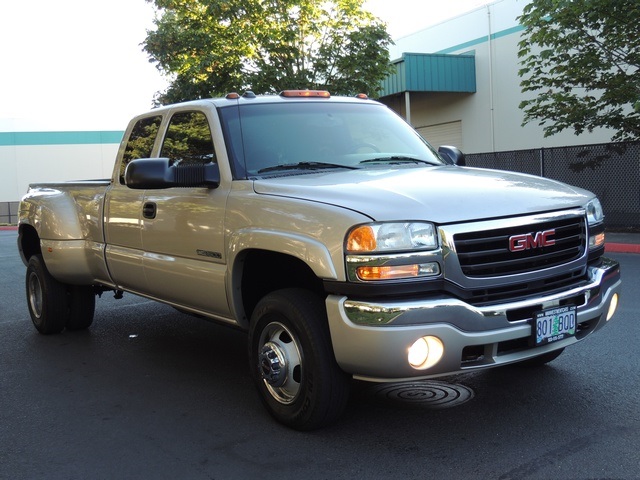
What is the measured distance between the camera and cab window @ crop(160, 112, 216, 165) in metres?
4.96

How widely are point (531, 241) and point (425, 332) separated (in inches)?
31.6

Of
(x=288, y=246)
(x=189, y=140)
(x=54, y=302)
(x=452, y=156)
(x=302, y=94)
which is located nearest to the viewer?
(x=288, y=246)

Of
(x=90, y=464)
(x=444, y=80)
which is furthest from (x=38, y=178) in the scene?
(x=90, y=464)

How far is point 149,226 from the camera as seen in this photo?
5223 millimetres

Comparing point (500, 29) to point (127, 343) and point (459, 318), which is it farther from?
point (459, 318)

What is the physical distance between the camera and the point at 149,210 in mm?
5250

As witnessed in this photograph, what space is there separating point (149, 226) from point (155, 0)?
1680 centimetres

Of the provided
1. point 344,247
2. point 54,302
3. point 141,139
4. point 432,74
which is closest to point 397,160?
point 344,247

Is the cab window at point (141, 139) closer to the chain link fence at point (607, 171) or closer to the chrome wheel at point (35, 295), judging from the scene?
the chrome wheel at point (35, 295)

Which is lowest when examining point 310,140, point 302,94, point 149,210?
point 149,210

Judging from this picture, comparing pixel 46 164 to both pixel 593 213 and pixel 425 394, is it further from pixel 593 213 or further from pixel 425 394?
pixel 593 213

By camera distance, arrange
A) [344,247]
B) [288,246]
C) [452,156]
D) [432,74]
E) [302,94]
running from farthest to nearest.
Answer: [432,74] → [452,156] → [302,94] → [288,246] → [344,247]

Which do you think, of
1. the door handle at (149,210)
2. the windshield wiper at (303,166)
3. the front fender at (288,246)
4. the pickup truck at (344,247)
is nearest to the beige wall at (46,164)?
the door handle at (149,210)

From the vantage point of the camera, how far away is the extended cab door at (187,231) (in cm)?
456
